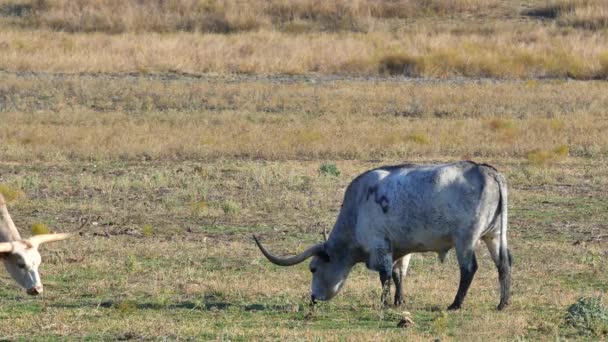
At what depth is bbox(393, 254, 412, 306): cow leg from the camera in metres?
12.1

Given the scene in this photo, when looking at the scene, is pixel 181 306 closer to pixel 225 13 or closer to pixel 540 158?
pixel 540 158

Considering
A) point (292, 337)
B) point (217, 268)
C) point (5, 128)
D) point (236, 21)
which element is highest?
point (292, 337)

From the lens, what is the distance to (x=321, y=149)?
906 inches

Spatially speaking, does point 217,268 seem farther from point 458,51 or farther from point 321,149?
point 458,51

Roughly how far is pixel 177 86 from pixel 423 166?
20.3m

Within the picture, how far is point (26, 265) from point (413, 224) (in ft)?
11.6

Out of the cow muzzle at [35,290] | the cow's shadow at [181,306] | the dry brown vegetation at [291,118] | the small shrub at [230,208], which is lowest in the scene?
the dry brown vegetation at [291,118]

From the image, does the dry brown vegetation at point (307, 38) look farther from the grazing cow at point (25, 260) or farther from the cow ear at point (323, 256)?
the grazing cow at point (25, 260)

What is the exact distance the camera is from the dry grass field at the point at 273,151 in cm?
1181

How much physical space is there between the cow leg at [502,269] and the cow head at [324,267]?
138cm

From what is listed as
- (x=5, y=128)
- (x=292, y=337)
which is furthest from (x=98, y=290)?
(x=5, y=128)

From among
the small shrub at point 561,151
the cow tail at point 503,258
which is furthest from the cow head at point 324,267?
the small shrub at point 561,151

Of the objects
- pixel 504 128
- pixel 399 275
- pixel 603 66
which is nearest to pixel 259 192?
pixel 399 275

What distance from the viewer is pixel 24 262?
11.2 meters
